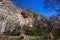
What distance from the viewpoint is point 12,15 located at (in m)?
24.7

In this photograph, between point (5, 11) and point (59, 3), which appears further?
point (59, 3)

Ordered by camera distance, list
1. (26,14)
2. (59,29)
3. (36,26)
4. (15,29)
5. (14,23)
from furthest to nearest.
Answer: (26,14) < (36,26) < (59,29) < (15,29) < (14,23)

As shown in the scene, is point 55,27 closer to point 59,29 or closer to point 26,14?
point 59,29

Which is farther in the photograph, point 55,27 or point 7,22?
point 55,27

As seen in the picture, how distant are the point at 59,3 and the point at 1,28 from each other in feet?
26.2

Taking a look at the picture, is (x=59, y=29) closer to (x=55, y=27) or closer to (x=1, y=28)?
(x=55, y=27)

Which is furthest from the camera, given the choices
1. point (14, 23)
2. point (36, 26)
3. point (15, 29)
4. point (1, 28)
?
point (36, 26)

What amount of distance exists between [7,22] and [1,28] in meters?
1.18

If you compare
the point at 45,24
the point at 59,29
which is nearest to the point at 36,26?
the point at 45,24

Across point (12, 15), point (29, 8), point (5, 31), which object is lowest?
point (5, 31)

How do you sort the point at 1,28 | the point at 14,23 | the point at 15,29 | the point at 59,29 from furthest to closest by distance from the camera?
the point at 59,29 < the point at 15,29 < the point at 14,23 < the point at 1,28

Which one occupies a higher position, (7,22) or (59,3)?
(59,3)

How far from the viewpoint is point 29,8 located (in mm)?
38125

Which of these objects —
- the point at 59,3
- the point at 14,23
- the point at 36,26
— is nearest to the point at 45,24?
the point at 36,26
